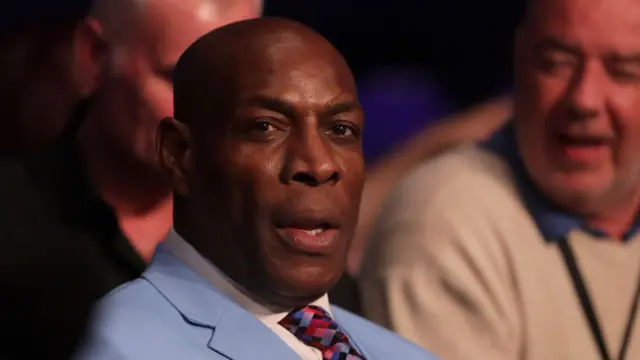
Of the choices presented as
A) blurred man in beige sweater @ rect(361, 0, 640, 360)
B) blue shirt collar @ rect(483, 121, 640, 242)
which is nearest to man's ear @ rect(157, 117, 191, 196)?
blurred man in beige sweater @ rect(361, 0, 640, 360)

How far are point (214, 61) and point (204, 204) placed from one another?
0.33 ft

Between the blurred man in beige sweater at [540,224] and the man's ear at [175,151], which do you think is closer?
the man's ear at [175,151]

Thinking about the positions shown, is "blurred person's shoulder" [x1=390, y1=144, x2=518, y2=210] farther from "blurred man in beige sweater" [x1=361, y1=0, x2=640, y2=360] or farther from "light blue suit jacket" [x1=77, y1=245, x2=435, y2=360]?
"light blue suit jacket" [x1=77, y1=245, x2=435, y2=360]

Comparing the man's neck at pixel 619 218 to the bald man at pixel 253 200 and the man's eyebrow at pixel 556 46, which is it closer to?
the man's eyebrow at pixel 556 46

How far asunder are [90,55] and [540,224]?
1.56 feet

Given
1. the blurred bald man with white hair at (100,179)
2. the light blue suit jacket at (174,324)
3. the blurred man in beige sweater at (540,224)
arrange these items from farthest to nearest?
the blurred man in beige sweater at (540,224) < the blurred bald man with white hair at (100,179) < the light blue suit jacket at (174,324)

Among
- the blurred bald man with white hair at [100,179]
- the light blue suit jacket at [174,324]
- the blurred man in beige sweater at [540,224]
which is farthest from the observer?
the blurred man in beige sweater at [540,224]

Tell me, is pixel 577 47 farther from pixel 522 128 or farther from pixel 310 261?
pixel 310 261

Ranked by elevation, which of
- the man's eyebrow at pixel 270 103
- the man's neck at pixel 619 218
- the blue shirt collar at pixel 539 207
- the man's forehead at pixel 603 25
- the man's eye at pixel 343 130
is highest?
the man's eyebrow at pixel 270 103

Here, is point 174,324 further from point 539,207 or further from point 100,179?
point 539,207

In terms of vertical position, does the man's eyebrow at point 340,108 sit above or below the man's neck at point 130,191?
above

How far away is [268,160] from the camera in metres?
0.71

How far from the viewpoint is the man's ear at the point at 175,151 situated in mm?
732

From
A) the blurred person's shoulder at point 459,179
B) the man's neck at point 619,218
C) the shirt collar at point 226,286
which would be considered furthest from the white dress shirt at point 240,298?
the man's neck at point 619,218
